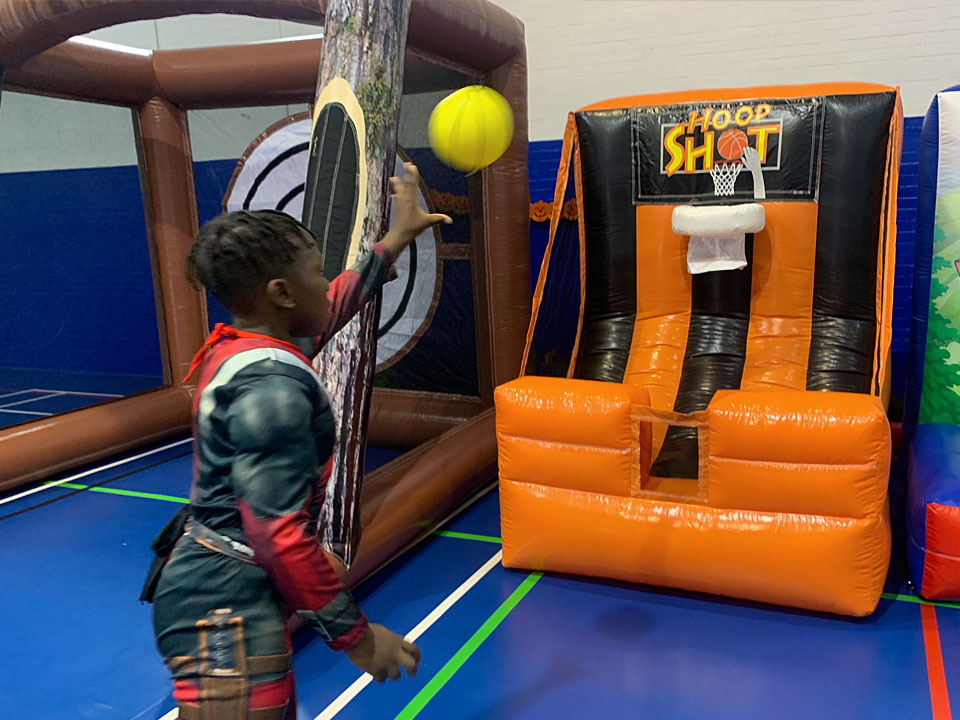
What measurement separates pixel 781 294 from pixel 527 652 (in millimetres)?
1807

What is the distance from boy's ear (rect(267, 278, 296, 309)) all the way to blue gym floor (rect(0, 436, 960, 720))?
128 centimetres

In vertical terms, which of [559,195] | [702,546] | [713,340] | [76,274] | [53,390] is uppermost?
[559,195]

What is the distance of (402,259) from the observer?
Answer: 3.92 meters

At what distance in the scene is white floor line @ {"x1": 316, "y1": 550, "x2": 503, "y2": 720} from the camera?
2055 mm

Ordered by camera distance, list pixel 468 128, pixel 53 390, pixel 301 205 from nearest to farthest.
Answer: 1. pixel 468 128
2. pixel 301 205
3. pixel 53 390

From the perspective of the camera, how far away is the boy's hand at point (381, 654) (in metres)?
1.12

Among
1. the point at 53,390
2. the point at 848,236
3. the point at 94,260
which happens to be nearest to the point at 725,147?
the point at 848,236

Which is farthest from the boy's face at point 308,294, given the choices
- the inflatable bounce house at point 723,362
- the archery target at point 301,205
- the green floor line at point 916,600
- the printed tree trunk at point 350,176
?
the archery target at point 301,205

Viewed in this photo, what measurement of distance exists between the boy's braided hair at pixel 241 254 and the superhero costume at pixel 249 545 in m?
0.07

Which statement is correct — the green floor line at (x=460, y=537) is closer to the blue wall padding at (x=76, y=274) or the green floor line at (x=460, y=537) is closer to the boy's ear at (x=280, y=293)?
the blue wall padding at (x=76, y=274)

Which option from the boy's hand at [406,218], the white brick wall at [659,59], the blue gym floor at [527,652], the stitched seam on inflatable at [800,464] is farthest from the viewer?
the white brick wall at [659,59]

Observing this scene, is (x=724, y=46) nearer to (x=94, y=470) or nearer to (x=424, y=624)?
(x=424, y=624)

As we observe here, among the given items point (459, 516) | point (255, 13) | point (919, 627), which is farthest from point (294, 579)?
point (255, 13)

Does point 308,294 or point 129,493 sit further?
point 129,493
